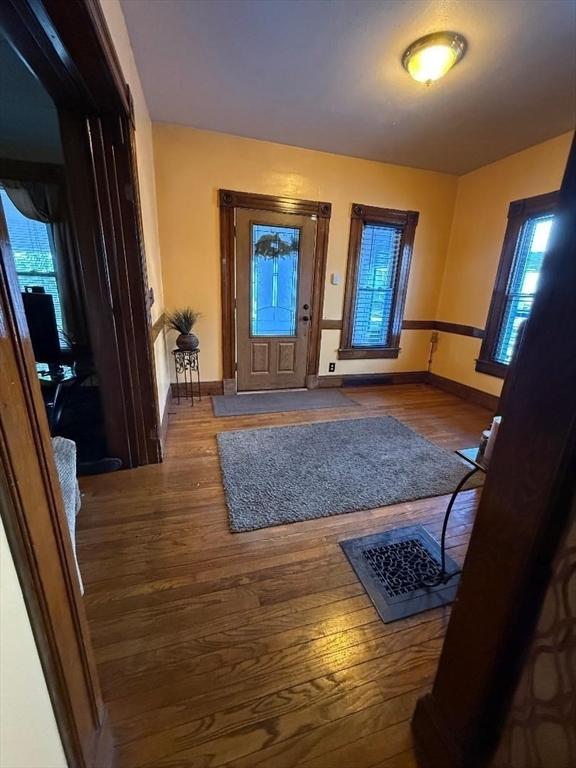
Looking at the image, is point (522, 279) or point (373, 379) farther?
point (373, 379)

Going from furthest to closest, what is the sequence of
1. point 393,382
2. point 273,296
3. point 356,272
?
point 393,382 < point 356,272 < point 273,296

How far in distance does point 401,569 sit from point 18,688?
143 centimetres

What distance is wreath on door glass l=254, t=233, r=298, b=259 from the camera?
343cm

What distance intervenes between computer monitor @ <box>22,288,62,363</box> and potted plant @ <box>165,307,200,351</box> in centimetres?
104

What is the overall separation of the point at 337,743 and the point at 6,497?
44.9 inches

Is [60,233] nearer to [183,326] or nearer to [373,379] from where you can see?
[183,326]

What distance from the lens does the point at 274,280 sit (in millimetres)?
3570

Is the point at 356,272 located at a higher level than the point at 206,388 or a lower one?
higher

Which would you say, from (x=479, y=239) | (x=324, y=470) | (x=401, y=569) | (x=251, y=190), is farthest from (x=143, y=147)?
(x=479, y=239)

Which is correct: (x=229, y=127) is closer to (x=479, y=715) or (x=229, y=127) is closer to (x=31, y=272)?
(x=31, y=272)

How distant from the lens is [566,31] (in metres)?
1.76

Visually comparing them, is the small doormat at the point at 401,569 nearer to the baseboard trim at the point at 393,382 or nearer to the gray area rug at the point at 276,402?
the gray area rug at the point at 276,402

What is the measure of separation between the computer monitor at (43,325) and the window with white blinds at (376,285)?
3.09 meters

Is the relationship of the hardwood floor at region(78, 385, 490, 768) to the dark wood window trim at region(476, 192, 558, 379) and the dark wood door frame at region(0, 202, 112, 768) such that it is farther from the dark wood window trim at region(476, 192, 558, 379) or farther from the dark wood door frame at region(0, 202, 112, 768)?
the dark wood window trim at region(476, 192, 558, 379)
